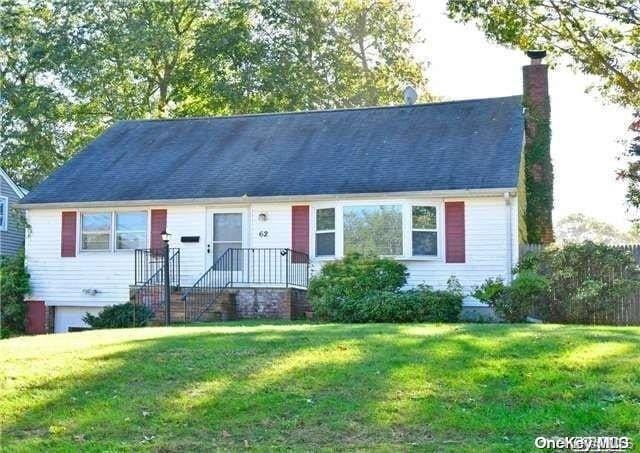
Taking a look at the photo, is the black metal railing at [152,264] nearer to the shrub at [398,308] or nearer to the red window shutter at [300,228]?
the red window shutter at [300,228]

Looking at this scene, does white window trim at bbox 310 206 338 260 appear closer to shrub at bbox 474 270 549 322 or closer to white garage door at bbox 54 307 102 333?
shrub at bbox 474 270 549 322

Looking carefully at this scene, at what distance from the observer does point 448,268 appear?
16891mm

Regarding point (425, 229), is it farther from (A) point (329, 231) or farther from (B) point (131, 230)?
(B) point (131, 230)

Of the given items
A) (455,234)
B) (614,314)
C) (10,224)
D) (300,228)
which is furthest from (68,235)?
(614,314)

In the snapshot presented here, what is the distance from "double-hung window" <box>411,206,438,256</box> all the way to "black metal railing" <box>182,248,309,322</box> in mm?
2597

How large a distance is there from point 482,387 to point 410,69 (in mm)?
29430

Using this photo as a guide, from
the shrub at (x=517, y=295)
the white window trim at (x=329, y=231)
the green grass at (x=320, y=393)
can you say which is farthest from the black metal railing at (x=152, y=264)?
the green grass at (x=320, y=393)

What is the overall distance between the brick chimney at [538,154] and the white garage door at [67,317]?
11323 mm

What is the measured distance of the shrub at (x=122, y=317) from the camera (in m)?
15.7

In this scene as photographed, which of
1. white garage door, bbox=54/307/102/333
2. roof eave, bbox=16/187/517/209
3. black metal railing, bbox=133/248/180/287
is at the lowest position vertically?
white garage door, bbox=54/307/102/333

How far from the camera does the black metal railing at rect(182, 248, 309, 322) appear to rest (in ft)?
56.9

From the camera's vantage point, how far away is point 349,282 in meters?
15.3

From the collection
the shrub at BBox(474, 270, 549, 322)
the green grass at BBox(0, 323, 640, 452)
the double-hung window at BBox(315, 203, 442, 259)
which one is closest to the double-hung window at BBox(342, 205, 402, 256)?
the double-hung window at BBox(315, 203, 442, 259)

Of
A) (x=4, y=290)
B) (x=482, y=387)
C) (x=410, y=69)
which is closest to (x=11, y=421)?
(x=482, y=387)
